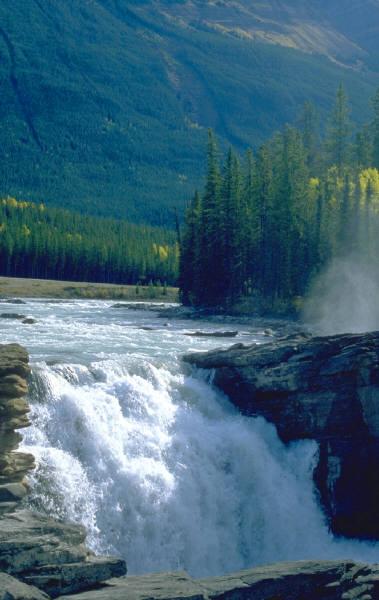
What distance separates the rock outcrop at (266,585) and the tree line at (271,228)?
67.6 meters

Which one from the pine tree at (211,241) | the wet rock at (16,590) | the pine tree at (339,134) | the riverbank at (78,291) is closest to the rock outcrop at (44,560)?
the wet rock at (16,590)

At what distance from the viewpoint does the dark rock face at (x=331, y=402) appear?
5119 cm

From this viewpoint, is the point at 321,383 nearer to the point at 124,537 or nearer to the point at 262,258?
the point at 124,537

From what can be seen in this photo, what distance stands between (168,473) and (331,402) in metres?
10.6

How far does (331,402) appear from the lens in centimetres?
5191

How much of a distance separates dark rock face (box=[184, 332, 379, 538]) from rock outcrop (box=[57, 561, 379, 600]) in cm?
1511

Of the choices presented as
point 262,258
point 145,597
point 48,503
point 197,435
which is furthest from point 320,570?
point 262,258

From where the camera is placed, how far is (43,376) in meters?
44.2

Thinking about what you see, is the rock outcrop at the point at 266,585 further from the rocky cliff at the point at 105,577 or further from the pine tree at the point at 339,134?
the pine tree at the point at 339,134

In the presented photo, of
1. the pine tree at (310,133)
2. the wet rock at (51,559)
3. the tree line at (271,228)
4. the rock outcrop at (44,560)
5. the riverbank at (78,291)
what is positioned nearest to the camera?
the rock outcrop at (44,560)

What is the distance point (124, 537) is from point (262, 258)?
69002 millimetres

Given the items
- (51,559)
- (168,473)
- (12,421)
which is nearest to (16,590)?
(51,559)

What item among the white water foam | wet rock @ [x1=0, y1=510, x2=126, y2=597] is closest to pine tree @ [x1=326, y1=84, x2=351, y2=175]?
the white water foam

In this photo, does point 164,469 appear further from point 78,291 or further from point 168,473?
point 78,291
